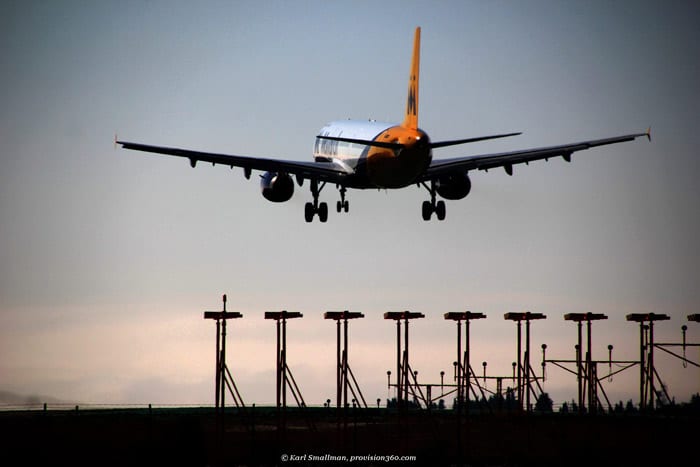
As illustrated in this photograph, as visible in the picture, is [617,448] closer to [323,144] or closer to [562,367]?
[562,367]

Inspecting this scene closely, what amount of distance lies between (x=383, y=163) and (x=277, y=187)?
8.92 meters

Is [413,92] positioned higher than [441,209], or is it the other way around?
[413,92]

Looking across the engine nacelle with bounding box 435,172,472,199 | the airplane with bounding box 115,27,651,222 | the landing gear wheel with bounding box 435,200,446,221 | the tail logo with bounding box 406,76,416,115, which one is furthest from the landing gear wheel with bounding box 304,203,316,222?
the tail logo with bounding box 406,76,416,115

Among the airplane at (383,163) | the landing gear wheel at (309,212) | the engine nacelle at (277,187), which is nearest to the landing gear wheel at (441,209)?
the airplane at (383,163)

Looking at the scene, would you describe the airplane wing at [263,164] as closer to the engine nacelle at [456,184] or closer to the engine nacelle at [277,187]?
the engine nacelle at [277,187]

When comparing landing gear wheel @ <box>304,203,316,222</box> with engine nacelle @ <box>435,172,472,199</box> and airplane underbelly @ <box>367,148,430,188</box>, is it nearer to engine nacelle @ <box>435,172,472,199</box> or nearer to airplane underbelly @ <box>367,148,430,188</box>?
airplane underbelly @ <box>367,148,430,188</box>

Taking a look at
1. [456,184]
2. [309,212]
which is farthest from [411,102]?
[309,212]

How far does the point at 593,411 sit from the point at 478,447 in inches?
311

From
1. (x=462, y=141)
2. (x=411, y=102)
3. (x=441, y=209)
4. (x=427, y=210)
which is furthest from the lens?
(x=427, y=210)

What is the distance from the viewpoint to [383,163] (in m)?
85.8

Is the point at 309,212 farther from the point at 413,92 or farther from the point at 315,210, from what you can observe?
the point at 413,92

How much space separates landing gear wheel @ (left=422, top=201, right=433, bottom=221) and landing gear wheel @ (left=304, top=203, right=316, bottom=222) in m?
7.68

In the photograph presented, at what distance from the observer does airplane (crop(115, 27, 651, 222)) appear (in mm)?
84750

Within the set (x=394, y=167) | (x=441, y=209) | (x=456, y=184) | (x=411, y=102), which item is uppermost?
(x=411, y=102)
